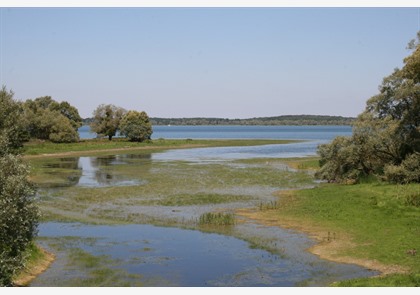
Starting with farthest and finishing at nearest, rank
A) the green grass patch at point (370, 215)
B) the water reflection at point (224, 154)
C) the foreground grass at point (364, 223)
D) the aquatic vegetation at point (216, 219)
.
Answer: the water reflection at point (224, 154) → the aquatic vegetation at point (216, 219) → the green grass patch at point (370, 215) → the foreground grass at point (364, 223)

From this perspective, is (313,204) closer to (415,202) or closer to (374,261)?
(415,202)

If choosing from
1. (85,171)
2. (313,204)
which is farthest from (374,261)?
(85,171)

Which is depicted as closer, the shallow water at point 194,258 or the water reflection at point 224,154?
the shallow water at point 194,258

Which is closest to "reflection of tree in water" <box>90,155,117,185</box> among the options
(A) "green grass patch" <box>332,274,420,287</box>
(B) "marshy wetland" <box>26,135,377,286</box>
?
(B) "marshy wetland" <box>26,135,377,286</box>

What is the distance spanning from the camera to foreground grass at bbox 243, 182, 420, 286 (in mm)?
23750

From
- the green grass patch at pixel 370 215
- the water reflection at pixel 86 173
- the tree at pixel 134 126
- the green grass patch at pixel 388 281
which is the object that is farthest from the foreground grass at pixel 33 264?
the tree at pixel 134 126

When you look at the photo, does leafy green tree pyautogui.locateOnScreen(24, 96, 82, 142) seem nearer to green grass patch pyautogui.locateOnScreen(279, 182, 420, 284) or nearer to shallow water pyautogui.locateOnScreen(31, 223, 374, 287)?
green grass patch pyautogui.locateOnScreen(279, 182, 420, 284)

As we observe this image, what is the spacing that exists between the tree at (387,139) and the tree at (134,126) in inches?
3286

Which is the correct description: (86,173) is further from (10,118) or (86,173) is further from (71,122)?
(71,122)

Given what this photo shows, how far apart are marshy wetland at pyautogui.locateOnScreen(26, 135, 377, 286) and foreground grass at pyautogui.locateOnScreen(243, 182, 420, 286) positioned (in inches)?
54.8

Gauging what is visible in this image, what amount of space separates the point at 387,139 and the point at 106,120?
96057 millimetres

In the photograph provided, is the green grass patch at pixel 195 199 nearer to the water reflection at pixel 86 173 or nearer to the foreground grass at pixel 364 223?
the foreground grass at pixel 364 223

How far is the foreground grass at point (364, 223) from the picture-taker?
23.8 meters

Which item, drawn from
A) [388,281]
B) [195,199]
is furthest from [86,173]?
[388,281]
